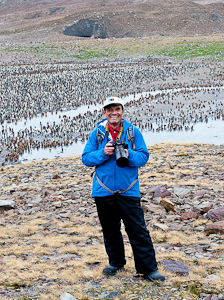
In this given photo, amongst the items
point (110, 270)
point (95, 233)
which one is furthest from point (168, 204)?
point (110, 270)

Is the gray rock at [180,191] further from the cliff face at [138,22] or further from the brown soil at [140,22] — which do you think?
the cliff face at [138,22]

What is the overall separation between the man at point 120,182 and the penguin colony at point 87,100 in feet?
41.7

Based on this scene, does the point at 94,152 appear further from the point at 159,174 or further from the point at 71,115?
the point at 71,115

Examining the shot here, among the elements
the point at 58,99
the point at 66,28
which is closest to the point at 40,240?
the point at 58,99

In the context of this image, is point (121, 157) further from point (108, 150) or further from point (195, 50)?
point (195, 50)

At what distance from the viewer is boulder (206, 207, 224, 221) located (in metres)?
7.86

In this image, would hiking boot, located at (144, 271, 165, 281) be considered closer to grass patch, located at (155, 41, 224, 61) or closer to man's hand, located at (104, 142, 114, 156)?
man's hand, located at (104, 142, 114, 156)

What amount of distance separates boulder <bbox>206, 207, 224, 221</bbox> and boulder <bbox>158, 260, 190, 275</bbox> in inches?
99.8

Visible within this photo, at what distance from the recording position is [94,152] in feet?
15.6

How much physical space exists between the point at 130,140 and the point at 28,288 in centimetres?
256

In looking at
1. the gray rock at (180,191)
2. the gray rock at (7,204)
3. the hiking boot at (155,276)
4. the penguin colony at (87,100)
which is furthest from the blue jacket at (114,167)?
the penguin colony at (87,100)

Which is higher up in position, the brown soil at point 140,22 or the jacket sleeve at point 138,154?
the brown soil at point 140,22

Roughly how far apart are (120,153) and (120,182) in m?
0.51

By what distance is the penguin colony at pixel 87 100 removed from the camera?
20.6 metres
